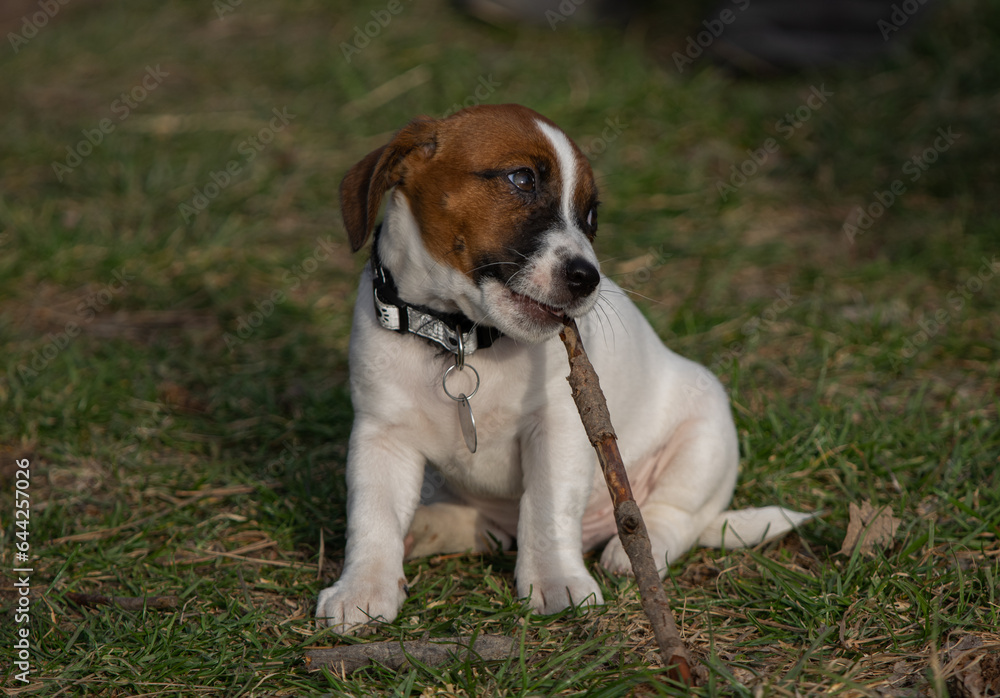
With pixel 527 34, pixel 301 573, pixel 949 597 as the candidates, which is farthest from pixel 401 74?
pixel 949 597

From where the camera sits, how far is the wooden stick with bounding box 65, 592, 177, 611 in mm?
3533

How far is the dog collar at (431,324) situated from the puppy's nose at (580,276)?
1.45 feet

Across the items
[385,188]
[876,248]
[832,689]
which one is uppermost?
[385,188]

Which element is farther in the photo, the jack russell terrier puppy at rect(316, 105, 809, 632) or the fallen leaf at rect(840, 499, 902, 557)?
the fallen leaf at rect(840, 499, 902, 557)

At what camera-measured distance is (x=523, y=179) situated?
11.0 feet

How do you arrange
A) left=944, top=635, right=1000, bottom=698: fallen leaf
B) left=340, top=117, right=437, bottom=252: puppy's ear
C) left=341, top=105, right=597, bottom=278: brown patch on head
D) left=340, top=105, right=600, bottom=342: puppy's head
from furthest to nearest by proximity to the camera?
left=340, top=117, right=437, bottom=252: puppy's ear < left=341, top=105, right=597, bottom=278: brown patch on head < left=340, top=105, right=600, bottom=342: puppy's head < left=944, top=635, right=1000, bottom=698: fallen leaf

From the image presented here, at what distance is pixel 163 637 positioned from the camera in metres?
3.27

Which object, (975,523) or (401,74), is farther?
(401,74)

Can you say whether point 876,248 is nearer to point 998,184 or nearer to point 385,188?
point 998,184

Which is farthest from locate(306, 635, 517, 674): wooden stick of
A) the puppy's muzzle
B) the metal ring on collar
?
the puppy's muzzle

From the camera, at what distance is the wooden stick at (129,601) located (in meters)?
3.53

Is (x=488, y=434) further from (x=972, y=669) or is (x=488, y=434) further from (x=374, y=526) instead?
(x=972, y=669)

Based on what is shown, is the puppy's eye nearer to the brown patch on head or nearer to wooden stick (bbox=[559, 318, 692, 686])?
the brown patch on head

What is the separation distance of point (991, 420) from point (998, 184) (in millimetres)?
3238
